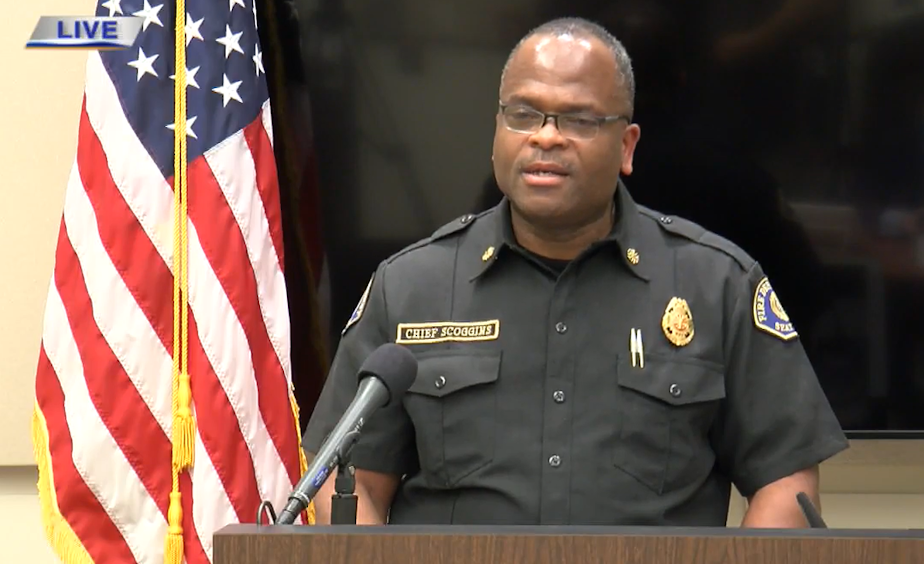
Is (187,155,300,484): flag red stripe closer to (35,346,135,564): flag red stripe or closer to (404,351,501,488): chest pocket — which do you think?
(35,346,135,564): flag red stripe

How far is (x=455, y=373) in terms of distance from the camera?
2.37m

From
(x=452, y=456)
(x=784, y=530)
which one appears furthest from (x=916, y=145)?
(x=784, y=530)

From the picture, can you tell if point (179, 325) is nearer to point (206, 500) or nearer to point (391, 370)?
point (206, 500)

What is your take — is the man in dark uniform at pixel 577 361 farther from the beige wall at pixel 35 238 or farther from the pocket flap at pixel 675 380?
the beige wall at pixel 35 238

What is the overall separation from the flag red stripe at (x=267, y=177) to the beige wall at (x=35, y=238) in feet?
2.03

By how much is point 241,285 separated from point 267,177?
27cm

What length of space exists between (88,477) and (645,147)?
4.96 feet

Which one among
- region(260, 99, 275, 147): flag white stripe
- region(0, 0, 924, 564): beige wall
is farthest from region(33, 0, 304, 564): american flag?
region(0, 0, 924, 564): beige wall

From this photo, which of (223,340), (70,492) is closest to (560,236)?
(223,340)

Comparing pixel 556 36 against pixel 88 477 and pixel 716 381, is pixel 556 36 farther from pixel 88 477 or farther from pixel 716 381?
pixel 88 477

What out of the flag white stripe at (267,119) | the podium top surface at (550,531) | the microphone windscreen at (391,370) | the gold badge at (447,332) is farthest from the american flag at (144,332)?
the podium top surface at (550,531)

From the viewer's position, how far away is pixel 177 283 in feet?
9.99

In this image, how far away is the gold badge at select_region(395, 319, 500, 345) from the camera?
2.41 meters

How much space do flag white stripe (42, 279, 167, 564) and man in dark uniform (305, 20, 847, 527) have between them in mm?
739
